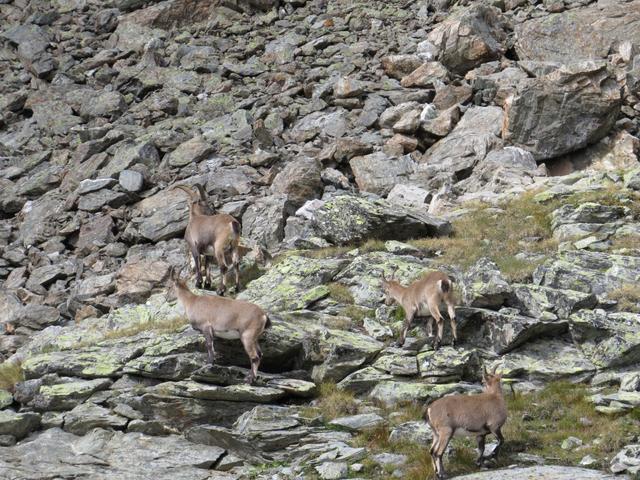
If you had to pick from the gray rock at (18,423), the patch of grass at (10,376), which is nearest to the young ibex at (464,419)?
the gray rock at (18,423)

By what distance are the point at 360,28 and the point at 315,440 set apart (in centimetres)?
4136

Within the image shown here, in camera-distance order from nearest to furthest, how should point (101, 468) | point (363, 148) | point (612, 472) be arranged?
point (612, 472)
point (101, 468)
point (363, 148)

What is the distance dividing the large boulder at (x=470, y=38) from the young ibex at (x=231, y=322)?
31318 millimetres

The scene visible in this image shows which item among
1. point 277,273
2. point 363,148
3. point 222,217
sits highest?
point 222,217

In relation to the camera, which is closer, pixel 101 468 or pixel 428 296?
pixel 101 468

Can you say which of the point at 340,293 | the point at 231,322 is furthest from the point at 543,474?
the point at 340,293

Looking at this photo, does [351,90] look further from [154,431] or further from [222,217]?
[154,431]

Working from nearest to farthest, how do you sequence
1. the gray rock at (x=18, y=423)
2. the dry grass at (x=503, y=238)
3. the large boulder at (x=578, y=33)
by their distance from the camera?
1. the gray rock at (x=18, y=423)
2. the dry grass at (x=503, y=238)
3. the large boulder at (x=578, y=33)

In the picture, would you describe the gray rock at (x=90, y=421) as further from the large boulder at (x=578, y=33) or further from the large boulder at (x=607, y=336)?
the large boulder at (x=578, y=33)

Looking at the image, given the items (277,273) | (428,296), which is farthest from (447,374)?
(277,273)

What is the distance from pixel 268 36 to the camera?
181ft

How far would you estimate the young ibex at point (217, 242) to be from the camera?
20.6 m

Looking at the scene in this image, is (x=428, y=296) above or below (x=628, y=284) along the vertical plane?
above

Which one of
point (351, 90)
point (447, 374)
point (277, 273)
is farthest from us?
point (351, 90)
